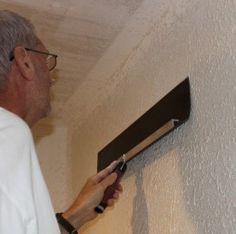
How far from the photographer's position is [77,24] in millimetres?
1265

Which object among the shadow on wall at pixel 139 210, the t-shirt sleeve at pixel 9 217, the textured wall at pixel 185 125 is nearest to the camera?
the t-shirt sleeve at pixel 9 217

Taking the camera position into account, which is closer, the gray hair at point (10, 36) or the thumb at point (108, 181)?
the gray hair at point (10, 36)

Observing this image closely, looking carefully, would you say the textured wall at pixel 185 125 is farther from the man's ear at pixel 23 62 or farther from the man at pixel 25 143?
the man's ear at pixel 23 62

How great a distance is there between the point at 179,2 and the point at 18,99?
469mm


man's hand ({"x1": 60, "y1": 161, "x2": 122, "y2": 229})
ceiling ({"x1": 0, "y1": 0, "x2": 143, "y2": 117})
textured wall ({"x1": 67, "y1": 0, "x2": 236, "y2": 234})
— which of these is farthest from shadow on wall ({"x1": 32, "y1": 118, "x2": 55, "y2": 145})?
man's hand ({"x1": 60, "y1": 161, "x2": 122, "y2": 229})

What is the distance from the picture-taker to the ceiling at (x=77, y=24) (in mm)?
1182

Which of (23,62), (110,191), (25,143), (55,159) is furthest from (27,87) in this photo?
(55,159)

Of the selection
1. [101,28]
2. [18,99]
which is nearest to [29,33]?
[18,99]

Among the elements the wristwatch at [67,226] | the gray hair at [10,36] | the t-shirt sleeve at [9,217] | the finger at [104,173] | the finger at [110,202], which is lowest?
the t-shirt sleeve at [9,217]

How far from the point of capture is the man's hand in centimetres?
119

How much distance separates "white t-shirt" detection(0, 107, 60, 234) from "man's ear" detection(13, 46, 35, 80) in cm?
26

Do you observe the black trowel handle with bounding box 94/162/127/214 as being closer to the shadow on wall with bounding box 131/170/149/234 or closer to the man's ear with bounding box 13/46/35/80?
the shadow on wall with bounding box 131/170/149/234

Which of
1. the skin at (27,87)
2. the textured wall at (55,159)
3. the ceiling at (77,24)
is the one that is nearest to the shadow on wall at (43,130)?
the textured wall at (55,159)

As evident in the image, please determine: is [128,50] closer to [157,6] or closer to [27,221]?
[157,6]
